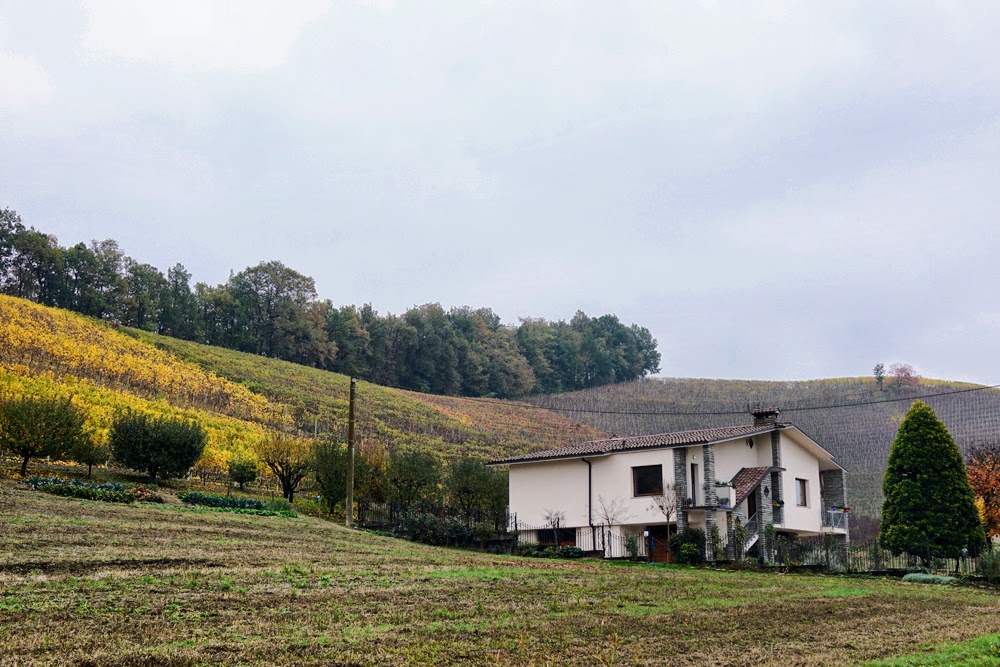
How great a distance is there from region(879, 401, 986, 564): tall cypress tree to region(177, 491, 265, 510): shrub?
22.9m

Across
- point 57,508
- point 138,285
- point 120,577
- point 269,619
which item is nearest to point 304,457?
point 57,508

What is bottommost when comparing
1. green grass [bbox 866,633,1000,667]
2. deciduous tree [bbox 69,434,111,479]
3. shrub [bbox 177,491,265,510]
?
green grass [bbox 866,633,1000,667]

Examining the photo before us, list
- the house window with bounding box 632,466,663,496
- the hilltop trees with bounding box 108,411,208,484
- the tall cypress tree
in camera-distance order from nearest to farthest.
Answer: the tall cypress tree < the house window with bounding box 632,466,663,496 < the hilltop trees with bounding box 108,411,208,484

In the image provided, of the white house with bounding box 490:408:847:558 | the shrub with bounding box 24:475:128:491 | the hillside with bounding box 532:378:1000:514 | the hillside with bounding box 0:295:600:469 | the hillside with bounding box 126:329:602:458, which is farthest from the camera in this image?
the hillside with bounding box 126:329:602:458

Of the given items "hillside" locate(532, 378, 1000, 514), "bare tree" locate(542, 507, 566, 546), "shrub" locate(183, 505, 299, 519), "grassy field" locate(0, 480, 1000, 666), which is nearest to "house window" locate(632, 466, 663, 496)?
"bare tree" locate(542, 507, 566, 546)

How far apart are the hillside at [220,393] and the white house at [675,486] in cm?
1602

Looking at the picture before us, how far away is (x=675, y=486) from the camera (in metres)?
32.5

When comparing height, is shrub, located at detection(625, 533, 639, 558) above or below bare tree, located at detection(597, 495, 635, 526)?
below

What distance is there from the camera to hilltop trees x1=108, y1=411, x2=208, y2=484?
35009mm

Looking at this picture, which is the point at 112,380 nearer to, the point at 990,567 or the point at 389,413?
the point at 389,413

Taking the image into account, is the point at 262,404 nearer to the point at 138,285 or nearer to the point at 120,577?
the point at 138,285

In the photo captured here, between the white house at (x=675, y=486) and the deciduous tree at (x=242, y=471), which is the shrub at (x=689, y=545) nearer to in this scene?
the white house at (x=675, y=486)

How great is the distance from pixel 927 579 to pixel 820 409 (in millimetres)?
49718

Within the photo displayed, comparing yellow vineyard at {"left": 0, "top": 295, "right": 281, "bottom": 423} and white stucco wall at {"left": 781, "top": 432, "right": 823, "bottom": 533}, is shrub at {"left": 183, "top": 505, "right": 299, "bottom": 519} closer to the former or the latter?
yellow vineyard at {"left": 0, "top": 295, "right": 281, "bottom": 423}
